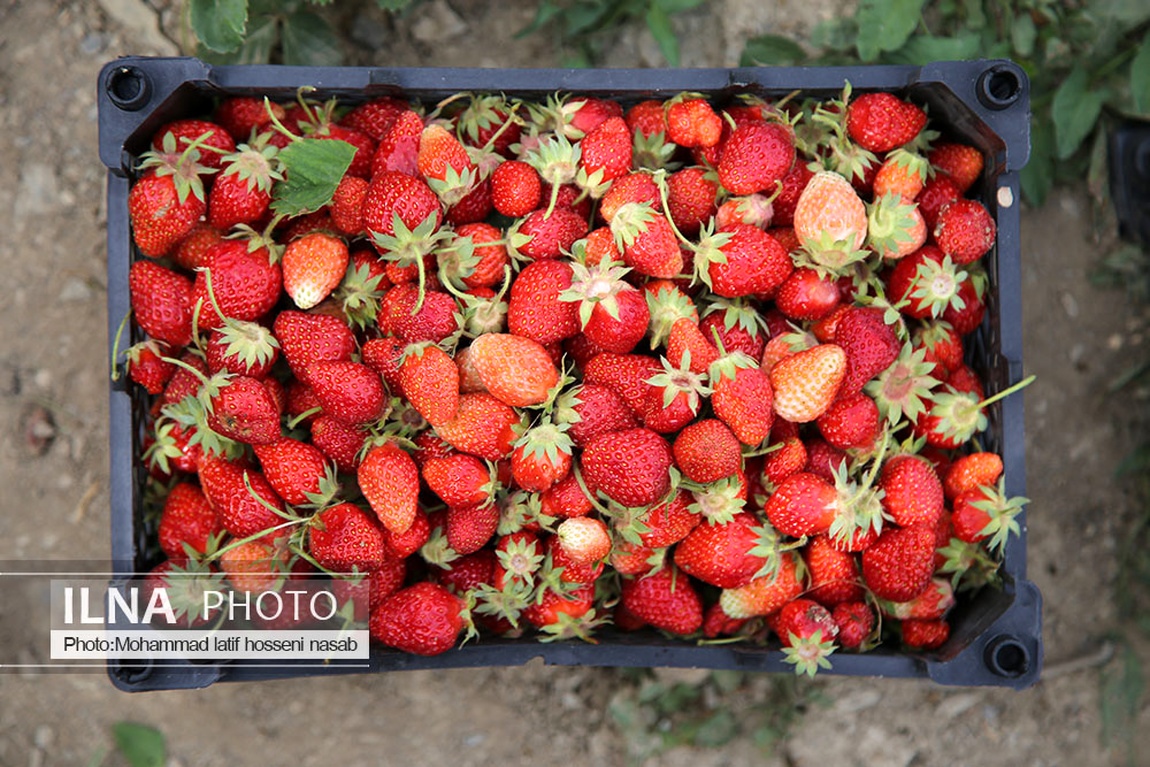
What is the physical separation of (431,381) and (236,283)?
33 centimetres

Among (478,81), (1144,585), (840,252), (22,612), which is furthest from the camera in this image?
(1144,585)

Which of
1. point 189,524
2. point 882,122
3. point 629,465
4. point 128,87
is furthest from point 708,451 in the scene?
point 128,87

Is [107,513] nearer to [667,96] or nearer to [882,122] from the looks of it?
[667,96]

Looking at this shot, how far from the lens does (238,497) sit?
1.30 metres

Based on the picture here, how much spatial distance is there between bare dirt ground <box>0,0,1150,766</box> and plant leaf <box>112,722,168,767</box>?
0.06ft

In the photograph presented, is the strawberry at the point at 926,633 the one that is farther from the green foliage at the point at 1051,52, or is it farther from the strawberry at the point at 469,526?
the green foliage at the point at 1051,52

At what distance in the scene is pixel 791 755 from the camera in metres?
1.90

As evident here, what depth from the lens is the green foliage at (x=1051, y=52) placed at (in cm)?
174

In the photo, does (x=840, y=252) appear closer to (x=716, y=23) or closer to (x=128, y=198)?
(x=716, y=23)

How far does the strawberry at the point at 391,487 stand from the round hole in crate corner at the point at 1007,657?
884mm

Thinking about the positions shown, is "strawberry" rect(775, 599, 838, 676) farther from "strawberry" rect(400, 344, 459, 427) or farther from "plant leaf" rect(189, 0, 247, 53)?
"plant leaf" rect(189, 0, 247, 53)

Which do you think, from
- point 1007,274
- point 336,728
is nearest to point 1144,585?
point 1007,274

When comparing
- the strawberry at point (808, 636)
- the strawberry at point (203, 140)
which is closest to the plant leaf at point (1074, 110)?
the strawberry at point (808, 636)

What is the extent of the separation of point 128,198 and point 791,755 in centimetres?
165
